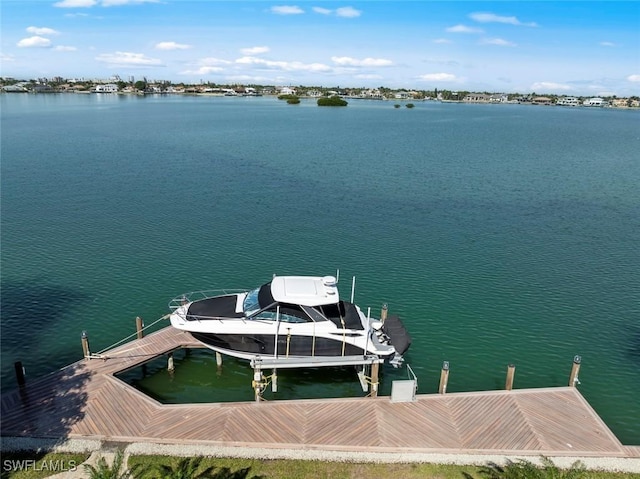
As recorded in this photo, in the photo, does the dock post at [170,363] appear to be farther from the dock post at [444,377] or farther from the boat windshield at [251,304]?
the dock post at [444,377]

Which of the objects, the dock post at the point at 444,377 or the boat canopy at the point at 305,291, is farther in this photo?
the boat canopy at the point at 305,291

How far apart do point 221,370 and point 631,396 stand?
17.6 meters

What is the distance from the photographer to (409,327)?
2348 centimetres

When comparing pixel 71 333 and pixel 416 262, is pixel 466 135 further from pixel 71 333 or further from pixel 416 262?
pixel 71 333

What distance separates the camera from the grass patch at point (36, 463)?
13008mm

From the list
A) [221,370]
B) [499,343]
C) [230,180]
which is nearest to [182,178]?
[230,180]

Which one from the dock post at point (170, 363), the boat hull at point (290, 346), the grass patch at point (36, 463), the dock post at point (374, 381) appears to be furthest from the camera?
the dock post at point (170, 363)

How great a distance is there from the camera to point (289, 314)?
59.8 feet

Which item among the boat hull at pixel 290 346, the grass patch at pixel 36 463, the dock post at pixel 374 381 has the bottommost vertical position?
the grass patch at pixel 36 463

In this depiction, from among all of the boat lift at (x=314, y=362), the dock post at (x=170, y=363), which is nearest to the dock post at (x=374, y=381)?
the boat lift at (x=314, y=362)

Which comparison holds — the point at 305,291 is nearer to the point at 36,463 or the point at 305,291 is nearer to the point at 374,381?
the point at 374,381

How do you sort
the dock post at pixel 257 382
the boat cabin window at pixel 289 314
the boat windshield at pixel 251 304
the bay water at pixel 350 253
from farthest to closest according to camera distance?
1. the bay water at pixel 350 253
2. the boat windshield at pixel 251 304
3. the boat cabin window at pixel 289 314
4. the dock post at pixel 257 382

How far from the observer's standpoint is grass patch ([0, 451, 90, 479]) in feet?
42.7

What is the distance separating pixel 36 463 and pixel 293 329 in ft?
30.3
